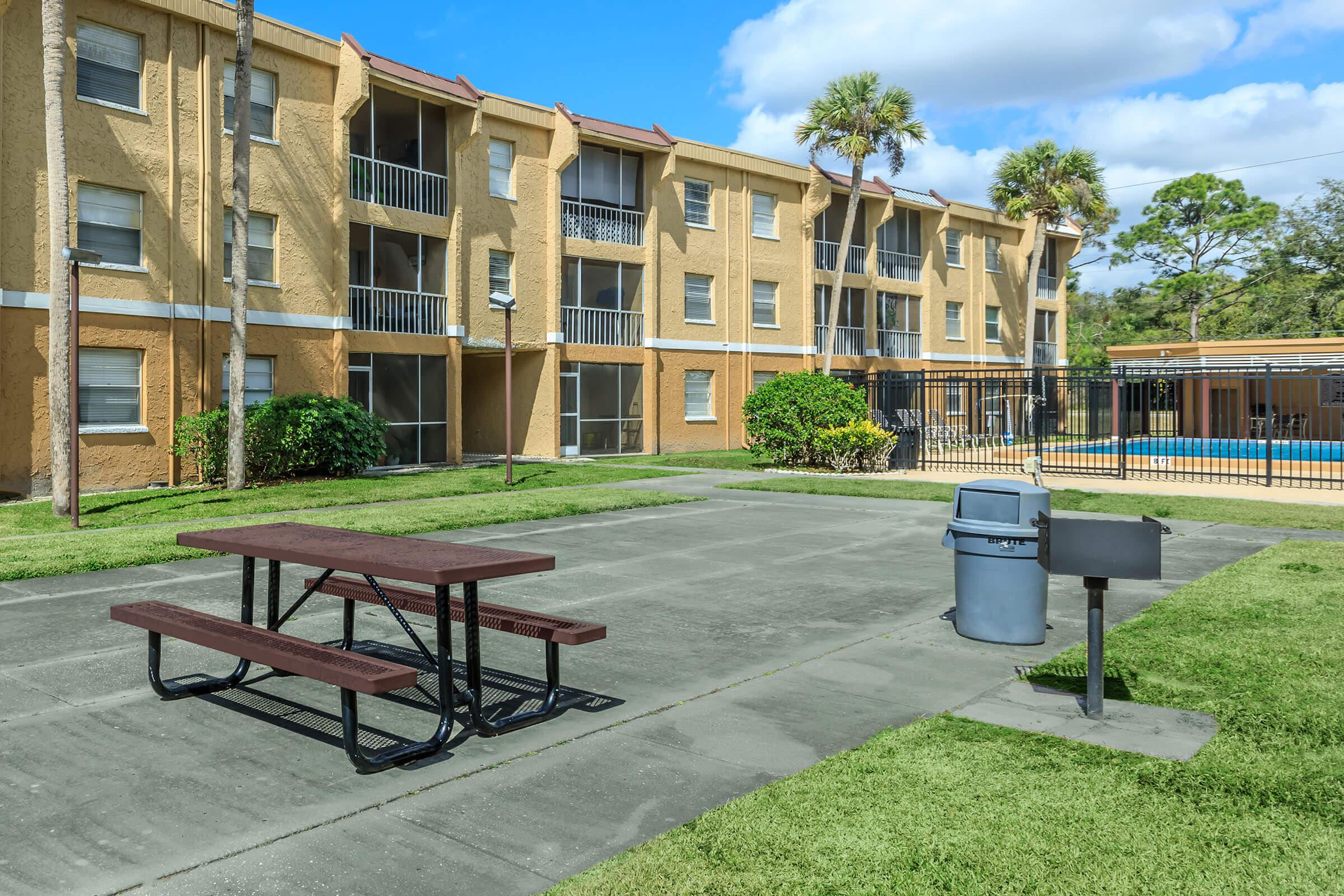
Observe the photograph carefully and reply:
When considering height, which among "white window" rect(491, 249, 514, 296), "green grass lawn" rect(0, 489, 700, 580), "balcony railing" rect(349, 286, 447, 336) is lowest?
"green grass lawn" rect(0, 489, 700, 580)

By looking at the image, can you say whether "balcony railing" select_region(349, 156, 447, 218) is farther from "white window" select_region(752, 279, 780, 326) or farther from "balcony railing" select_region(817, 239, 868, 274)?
"balcony railing" select_region(817, 239, 868, 274)

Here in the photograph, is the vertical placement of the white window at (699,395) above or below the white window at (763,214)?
below

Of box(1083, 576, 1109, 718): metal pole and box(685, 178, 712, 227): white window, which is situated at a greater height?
box(685, 178, 712, 227): white window

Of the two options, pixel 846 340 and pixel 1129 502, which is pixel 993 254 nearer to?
pixel 846 340

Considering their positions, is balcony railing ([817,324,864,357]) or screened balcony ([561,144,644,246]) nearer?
screened balcony ([561,144,644,246])

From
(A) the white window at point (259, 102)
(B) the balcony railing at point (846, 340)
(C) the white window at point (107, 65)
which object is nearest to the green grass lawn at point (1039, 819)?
(C) the white window at point (107, 65)

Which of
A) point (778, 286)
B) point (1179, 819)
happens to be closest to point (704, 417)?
point (778, 286)

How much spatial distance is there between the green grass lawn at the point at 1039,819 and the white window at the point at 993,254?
39.6 m

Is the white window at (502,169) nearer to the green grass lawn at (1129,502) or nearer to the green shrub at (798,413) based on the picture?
the green shrub at (798,413)

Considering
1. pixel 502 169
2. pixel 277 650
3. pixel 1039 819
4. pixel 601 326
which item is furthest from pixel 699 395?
pixel 1039 819

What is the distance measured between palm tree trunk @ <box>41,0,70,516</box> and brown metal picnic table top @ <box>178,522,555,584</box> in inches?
415

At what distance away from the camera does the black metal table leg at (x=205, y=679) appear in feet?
19.2

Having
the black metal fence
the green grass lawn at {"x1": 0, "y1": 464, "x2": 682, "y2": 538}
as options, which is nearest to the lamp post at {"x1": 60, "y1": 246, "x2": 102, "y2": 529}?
the green grass lawn at {"x1": 0, "y1": 464, "x2": 682, "y2": 538}

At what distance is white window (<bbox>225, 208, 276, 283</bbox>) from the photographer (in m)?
20.5
